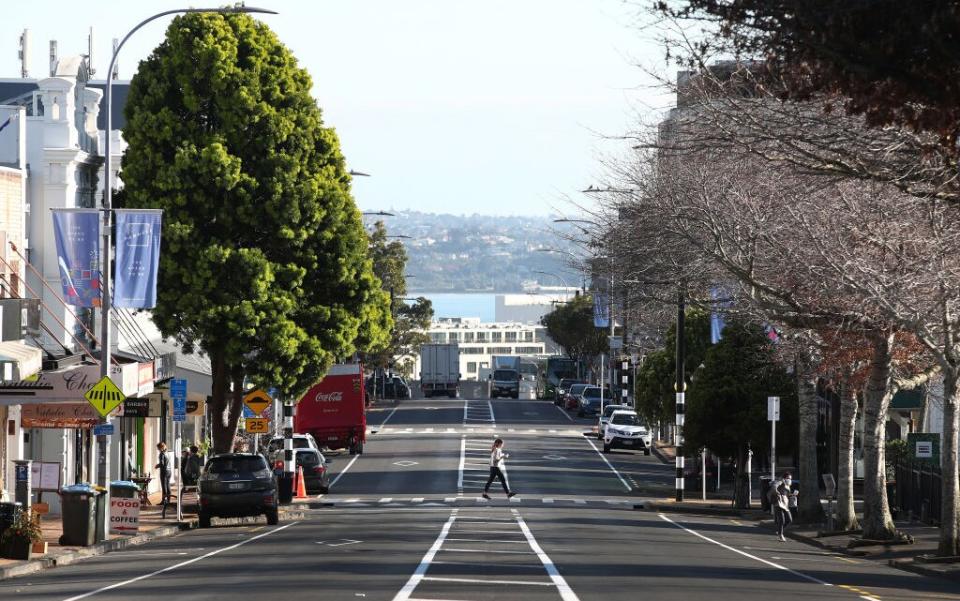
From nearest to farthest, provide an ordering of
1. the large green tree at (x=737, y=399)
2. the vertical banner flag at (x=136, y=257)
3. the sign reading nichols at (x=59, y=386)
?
the sign reading nichols at (x=59, y=386) < the vertical banner flag at (x=136, y=257) < the large green tree at (x=737, y=399)

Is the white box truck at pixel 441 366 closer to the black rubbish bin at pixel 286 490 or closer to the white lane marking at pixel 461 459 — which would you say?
the white lane marking at pixel 461 459

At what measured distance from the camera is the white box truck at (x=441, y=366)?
11406cm

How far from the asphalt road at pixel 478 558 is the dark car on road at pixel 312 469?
943 mm

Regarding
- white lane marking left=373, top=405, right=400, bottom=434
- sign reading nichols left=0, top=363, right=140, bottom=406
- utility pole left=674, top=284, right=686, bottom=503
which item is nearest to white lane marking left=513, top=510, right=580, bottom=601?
sign reading nichols left=0, top=363, right=140, bottom=406

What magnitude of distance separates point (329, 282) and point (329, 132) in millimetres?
3856

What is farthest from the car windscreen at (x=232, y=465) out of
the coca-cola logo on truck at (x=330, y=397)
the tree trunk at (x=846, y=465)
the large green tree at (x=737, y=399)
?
the coca-cola logo on truck at (x=330, y=397)

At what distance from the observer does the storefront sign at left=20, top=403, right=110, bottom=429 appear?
35.8 m

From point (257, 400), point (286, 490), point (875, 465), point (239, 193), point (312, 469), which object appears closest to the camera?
point (875, 465)

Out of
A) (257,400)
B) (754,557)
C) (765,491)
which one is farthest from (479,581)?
(765,491)

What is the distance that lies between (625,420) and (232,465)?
34040mm

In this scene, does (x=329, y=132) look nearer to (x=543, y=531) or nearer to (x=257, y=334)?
(x=257, y=334)

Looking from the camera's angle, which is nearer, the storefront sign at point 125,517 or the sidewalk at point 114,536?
the sidewalk at point 114,536

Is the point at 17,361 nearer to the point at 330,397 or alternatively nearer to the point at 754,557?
the point at 754,557

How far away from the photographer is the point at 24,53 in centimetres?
6781
